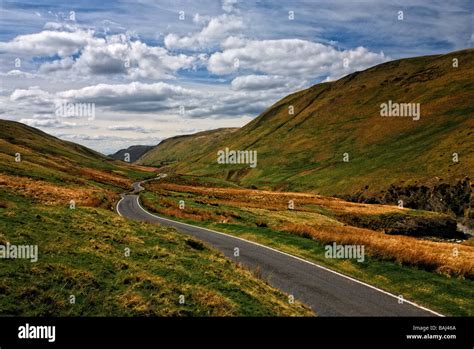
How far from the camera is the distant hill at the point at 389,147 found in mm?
89188

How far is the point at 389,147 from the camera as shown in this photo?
406 ft

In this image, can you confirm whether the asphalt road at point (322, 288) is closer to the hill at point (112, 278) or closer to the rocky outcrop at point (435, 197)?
the hill at point (112, 278)

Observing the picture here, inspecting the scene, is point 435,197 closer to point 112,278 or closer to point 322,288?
point 322,288

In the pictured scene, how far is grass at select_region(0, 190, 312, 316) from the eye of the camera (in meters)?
11.7

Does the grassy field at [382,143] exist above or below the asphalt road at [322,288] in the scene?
above

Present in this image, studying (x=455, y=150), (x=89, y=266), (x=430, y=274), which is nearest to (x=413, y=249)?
(x=430, y=274)

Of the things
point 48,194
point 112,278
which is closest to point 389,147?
point 48,194

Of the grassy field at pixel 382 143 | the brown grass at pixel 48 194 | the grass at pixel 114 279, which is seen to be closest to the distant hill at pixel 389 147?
the grassy field at pixel 382 143

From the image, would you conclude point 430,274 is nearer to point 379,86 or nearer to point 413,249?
point 413,249

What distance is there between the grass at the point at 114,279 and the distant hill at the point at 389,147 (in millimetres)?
68637

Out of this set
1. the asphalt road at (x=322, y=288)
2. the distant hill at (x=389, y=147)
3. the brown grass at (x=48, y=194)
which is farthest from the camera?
the distant hill at (x=389, y=147)

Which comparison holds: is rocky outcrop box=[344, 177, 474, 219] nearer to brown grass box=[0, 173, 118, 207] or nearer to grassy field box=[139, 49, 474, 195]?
grassy field box=[139, 49, 474, 195]

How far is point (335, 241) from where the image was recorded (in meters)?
26.3
